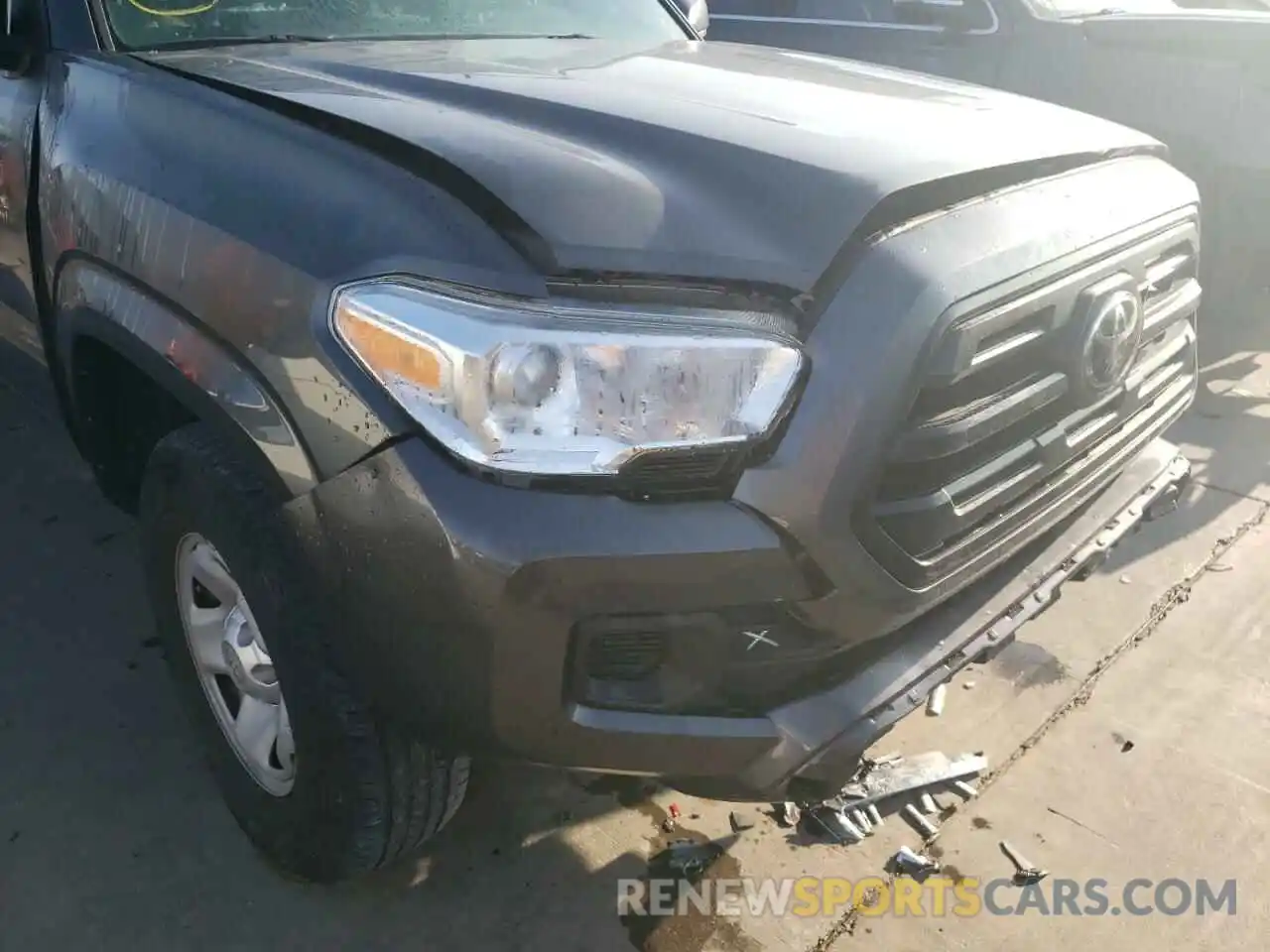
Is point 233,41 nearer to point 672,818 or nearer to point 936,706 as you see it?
point 672,818

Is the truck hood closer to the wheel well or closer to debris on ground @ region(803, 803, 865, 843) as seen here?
the wheel well

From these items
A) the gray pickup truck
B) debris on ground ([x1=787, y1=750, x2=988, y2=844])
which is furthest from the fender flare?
debris on ground ([x1=787, y1=750, x2=988, y2=844])

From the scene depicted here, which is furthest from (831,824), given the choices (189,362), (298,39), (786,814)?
(298,39)

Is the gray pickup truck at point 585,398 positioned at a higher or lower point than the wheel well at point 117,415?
higher

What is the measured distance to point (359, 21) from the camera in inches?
105

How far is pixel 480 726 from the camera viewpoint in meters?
1.61

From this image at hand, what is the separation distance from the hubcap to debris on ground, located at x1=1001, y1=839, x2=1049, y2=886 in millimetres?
1462

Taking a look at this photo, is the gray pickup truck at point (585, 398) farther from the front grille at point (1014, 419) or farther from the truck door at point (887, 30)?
the truck door at point (887, 30)

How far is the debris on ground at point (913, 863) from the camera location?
2.30 meters

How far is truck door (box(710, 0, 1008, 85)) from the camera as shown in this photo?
4945 millimetres

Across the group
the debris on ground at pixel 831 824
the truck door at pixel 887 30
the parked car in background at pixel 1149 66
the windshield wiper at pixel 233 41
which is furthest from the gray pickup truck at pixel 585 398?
the truck door at pixel 887 30

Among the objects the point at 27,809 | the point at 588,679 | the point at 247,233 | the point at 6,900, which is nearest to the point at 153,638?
the point at 27,809

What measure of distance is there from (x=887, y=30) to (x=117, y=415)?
4.23 m

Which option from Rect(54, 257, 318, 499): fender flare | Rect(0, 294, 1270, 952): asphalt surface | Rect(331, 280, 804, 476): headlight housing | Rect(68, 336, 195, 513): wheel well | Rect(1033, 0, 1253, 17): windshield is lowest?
Rect(0, 294, 1270, 952): asphalt surface
